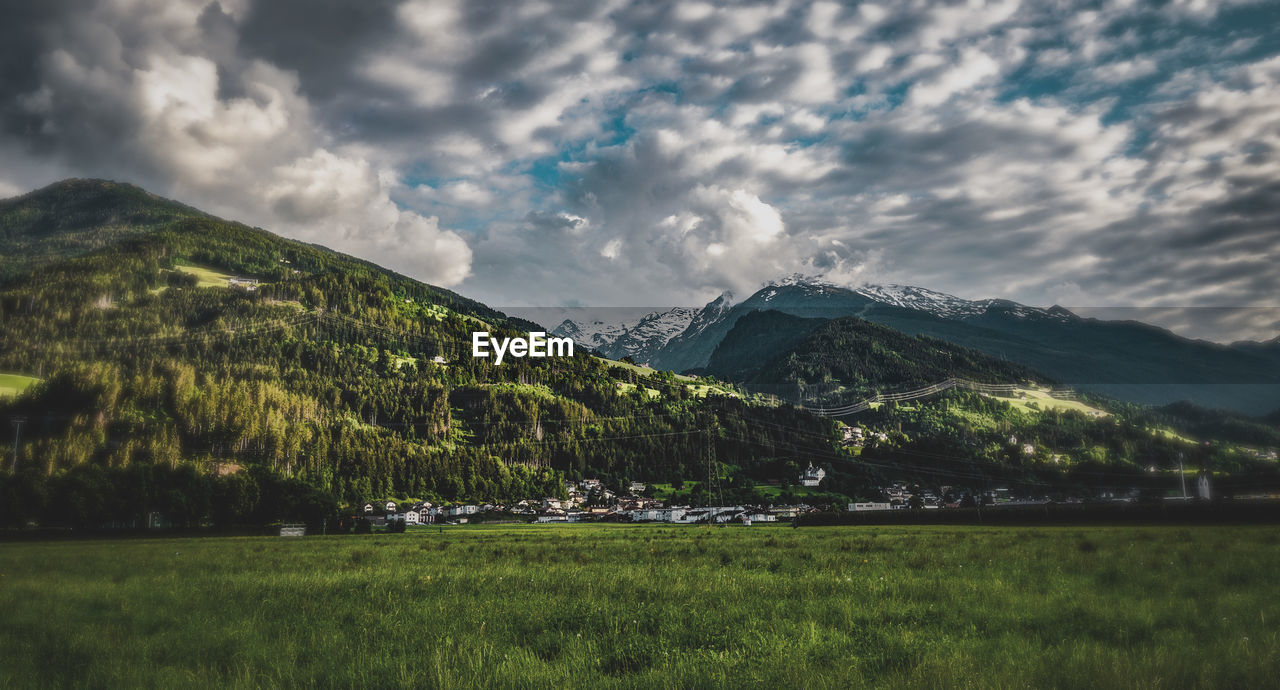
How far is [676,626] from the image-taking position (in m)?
10.2

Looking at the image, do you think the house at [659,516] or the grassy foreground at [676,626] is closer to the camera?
the grassy foreground at [676,626]

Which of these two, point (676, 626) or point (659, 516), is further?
point (659, 516)

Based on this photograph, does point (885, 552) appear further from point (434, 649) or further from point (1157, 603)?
point (434, 649)

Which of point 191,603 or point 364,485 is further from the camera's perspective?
point 364,485

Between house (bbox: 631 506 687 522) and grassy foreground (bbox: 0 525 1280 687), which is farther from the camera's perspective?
house (bbox: 631 506 687 522)

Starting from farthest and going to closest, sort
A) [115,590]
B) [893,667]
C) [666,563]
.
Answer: [666,563] < [115,590] < [893,667]

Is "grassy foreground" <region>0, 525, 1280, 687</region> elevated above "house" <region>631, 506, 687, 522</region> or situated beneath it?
elevated above

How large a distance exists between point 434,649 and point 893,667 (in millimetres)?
6167

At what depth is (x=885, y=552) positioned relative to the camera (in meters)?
24.0

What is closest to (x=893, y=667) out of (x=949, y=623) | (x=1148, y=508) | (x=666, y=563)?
(x=949, y=623)

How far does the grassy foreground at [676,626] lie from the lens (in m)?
7.69

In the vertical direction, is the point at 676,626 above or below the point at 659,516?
above

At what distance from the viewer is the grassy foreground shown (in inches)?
303

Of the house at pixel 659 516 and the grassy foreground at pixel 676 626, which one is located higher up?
the grassy foreground at pixel 676 626
